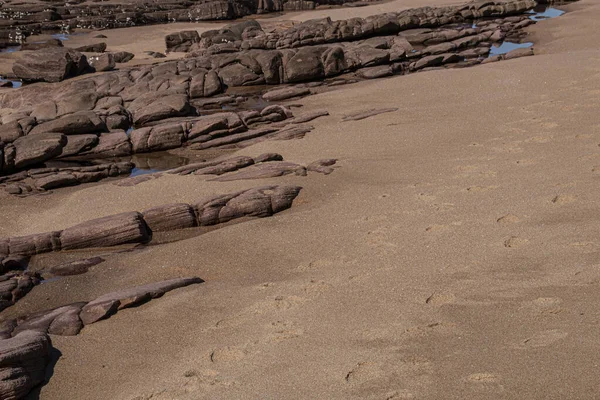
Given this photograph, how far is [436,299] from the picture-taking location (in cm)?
626

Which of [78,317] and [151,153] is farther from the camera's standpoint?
[151,153]

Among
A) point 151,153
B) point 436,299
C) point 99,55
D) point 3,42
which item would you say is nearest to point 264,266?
point 436,299

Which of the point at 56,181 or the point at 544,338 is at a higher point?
the point at 544,338

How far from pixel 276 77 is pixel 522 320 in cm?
1693

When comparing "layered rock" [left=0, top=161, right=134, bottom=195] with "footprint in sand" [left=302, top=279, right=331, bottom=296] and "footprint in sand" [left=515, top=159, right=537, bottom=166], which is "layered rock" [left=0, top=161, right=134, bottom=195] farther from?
"footprint in sand" [left=515, top=159, right=537, bottom=166]

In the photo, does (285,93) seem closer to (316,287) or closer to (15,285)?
(15,285)

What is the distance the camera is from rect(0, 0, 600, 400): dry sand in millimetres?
5105

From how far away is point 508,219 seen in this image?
26.5ft

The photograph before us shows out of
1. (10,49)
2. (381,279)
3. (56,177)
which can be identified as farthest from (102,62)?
(381,279)

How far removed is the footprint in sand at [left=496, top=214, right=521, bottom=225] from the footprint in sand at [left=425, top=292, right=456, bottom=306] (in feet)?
6.65

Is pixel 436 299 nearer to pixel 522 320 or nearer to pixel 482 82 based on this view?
pixel 522 320

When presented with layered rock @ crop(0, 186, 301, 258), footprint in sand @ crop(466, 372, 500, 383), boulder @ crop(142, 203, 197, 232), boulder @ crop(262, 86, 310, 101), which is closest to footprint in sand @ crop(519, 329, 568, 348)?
footprint in sand @ crop(466, 372, 500, 383)

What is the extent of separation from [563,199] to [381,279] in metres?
2.71

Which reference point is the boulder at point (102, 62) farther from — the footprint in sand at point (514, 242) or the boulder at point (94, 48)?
the footprint in sand at point (514, 242)
